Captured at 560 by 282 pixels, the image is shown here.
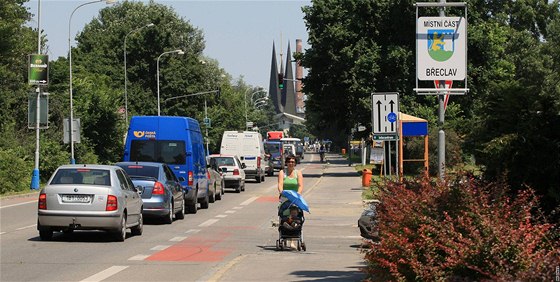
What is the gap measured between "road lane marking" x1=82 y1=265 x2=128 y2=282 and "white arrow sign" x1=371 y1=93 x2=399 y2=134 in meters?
11.9

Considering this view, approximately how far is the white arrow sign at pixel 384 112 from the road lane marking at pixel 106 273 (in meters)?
11.9

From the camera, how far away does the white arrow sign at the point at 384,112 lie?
2602 centimetres

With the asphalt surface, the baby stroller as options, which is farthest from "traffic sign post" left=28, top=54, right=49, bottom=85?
the baby stroller

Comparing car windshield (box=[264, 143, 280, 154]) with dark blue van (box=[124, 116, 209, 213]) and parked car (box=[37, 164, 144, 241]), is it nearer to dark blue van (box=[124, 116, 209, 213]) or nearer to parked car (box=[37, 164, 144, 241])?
dark blue van (box=[124, 116, 209, 213])

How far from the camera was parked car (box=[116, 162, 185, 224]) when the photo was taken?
80.4 feet

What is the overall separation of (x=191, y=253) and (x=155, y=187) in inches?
269

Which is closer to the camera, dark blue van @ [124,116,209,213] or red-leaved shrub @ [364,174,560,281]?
red-leaved shrub @ [364,174,560,281]

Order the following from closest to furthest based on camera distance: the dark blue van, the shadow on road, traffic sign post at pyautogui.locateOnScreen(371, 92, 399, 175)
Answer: the shadow on road < traffic sign post at pyautogui.locateOnScreen(371, 92, 399, 175) < the dark blue van

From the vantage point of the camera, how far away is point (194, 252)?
59.5ft

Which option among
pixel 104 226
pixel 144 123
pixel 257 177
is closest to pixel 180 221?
pixel 144 123

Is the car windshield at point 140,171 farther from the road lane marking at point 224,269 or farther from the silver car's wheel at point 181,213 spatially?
the road lane marking at point 224,269

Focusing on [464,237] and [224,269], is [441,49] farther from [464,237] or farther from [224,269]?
[464,237]

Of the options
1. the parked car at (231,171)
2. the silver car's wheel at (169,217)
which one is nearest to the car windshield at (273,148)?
the parked car at (231,171)

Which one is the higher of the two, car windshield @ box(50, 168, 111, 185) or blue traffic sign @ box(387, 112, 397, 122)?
blue traffic sign @ box(387, 112, 397, 122)
